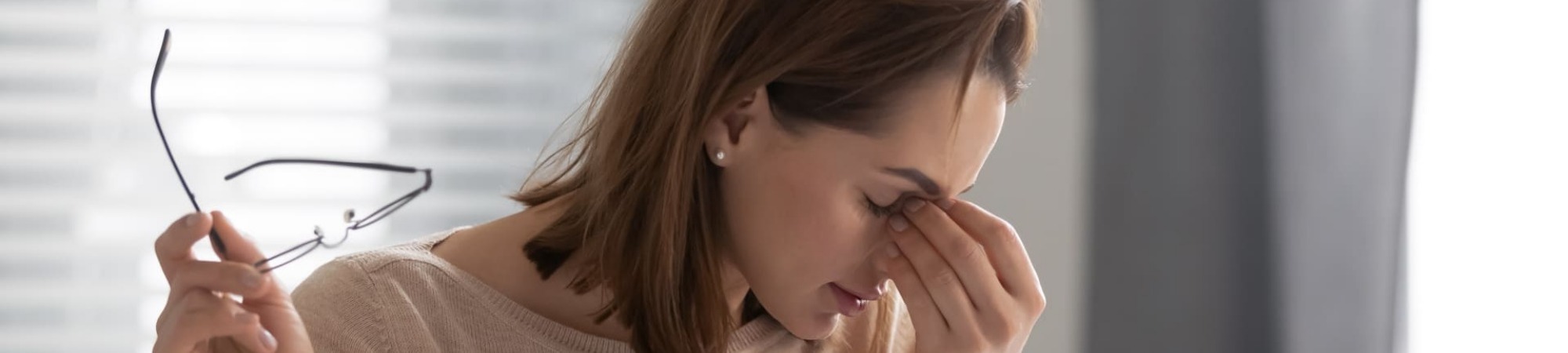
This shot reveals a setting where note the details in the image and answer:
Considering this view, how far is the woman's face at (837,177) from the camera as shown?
3.42 feet

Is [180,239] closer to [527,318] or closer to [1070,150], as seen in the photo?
[527,318]

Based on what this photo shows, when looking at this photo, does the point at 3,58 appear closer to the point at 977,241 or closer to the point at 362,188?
the point at 362,188

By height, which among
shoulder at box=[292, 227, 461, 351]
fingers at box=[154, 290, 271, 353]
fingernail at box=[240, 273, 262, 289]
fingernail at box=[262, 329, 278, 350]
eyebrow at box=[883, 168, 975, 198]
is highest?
fingernail at box=[240, 273, 262, 289]

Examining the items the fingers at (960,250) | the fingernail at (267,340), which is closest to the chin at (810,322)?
the fingers at (960,250)

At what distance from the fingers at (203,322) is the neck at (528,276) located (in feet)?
1.38

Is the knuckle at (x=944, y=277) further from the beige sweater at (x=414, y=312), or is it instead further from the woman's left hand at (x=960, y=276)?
the beige sweater at (x=414, y=312)

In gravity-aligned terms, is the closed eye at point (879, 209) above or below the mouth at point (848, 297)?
above

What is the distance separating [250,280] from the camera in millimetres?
736

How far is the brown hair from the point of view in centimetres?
104

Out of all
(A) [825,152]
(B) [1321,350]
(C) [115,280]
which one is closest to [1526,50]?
(B) [1321,350]

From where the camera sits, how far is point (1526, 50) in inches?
53.2

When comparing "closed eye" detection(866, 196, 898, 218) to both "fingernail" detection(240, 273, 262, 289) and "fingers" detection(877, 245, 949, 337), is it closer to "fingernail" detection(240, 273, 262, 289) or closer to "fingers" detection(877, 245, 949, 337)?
"fingers" detection(877, 245, 949, 337)

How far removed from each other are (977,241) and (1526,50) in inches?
24.5

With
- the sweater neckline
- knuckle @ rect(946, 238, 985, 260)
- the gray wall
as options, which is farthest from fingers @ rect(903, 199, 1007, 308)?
the gray wall
